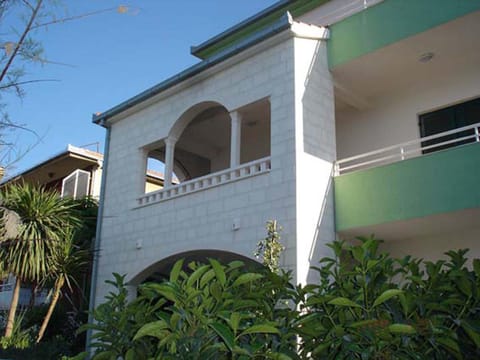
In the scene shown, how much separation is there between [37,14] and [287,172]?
21.3 feet

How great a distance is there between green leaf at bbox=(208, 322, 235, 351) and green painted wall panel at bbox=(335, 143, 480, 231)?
6787 millimetres

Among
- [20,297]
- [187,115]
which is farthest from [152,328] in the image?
[20,297]

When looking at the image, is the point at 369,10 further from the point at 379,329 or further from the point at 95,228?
the point at 95,228

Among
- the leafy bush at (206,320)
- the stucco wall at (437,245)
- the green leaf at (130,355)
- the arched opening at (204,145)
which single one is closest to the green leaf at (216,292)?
the leafy bush at (206,320)

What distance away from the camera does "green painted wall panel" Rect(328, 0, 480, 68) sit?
10.0 meters

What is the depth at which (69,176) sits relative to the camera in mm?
20891

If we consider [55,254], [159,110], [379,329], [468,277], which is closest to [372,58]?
[159,110]

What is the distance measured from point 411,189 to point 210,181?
4.49m

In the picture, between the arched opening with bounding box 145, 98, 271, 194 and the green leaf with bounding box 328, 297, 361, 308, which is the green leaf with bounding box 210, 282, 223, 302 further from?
the arched opening with bounding box 145, 98, 271, 194

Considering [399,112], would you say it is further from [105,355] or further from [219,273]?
[105,355]

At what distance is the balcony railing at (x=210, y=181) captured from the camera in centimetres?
1119

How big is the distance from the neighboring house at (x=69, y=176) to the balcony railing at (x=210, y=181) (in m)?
6.65

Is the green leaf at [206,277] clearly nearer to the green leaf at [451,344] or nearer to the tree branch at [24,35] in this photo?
the green leaf at [451,344]

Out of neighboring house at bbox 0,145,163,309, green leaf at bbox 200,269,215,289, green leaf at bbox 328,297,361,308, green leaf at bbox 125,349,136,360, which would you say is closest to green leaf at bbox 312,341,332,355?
green leaf at bbox 328,297,361,308
